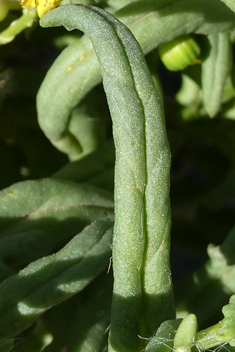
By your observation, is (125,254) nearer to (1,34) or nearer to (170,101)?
(1,34)

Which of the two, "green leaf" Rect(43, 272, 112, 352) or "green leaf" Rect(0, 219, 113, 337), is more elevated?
"green leaf" Rect(0, 219, 113, 337)

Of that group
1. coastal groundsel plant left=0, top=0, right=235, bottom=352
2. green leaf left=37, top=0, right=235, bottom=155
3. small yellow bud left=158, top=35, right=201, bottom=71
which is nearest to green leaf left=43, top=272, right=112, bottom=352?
coastal groundsel plant left=0, top=0, right=235, bottom=352

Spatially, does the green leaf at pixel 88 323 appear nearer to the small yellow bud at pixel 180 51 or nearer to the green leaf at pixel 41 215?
the green leaf at pixel 41 215

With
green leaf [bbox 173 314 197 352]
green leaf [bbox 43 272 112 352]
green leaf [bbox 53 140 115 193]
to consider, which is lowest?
green leaf [bbox 43 272 112 352]

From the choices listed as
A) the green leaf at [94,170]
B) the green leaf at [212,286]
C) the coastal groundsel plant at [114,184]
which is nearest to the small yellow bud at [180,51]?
the coastal groundsel plant at [114,184]

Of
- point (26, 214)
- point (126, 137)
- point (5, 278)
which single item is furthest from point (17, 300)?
point (126, 137)

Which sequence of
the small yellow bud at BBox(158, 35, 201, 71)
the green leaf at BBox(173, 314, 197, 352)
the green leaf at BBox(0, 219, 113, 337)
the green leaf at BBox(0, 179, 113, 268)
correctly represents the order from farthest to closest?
the small yellow bud at BBox(158, 35, 201, 71) → the green leaf at BBox(0, 179, 113, 268) → the green leaf at BBox(0, 219, 113, 337) → the green leaf at BBox(173, 314, 197, 352)

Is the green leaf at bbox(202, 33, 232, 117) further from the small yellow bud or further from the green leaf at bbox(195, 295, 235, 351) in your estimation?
the green leaf at bbox(195, 295, 235, 351)

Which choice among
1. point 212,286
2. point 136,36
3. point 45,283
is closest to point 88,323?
point 45,283

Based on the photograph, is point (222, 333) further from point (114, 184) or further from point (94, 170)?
point (94, 170)
